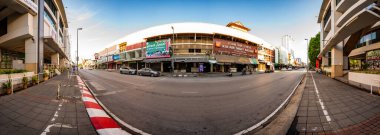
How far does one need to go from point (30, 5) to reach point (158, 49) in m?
24.2

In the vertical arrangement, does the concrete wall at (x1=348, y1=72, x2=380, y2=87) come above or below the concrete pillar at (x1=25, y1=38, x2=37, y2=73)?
below

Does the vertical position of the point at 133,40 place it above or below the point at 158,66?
above

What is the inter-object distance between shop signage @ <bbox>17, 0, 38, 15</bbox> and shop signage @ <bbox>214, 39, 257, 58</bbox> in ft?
95.5

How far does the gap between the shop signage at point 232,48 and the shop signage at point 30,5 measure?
29.1m

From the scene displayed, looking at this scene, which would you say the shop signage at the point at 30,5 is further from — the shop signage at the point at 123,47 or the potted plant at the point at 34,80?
the shop signage at the point at 123,47

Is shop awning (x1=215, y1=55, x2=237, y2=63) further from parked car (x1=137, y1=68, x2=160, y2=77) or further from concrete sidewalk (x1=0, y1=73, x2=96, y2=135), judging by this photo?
concrete sidewalk (x1=0, y1=73, x2=96, y2=135)

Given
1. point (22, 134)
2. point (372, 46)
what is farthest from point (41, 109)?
point (372, 46)

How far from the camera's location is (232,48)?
3997cm

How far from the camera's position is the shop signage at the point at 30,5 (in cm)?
1216

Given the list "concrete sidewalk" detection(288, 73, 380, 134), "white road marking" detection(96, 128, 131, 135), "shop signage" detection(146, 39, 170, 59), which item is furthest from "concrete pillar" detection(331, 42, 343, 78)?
"shop signage" detection(146, 39, 170, 59)

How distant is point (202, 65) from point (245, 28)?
29.4 m

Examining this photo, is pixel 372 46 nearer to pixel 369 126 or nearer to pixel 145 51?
pixel 369 126

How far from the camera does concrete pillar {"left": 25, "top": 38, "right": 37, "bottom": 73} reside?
14266mm

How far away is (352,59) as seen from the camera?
34031mm
